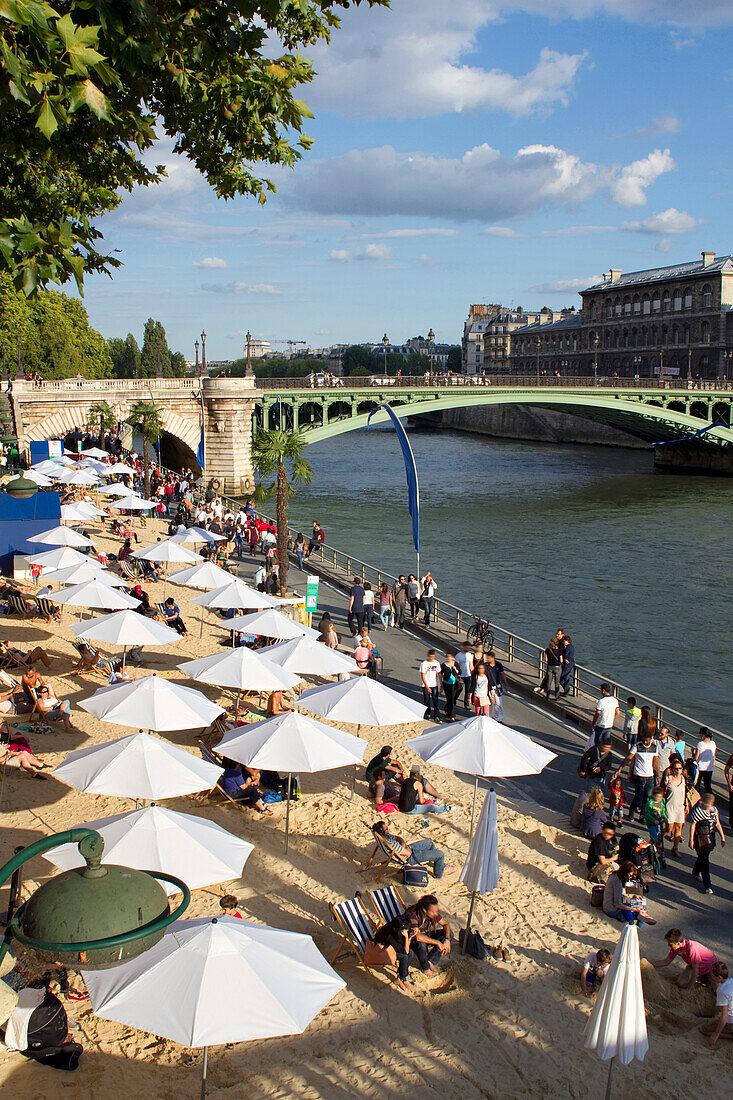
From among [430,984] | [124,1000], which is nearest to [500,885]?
[430,984]

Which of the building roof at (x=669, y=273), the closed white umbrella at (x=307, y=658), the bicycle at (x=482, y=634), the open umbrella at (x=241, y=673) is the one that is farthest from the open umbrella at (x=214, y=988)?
the building roof at (x=669, y=273)

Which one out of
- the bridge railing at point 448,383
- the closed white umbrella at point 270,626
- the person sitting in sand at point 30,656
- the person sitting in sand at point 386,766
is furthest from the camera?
the bridge railing at point 448,383

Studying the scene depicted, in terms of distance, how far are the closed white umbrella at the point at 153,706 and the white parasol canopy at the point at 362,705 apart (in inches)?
50.1

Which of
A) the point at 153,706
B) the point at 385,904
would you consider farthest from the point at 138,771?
the point at 385,904

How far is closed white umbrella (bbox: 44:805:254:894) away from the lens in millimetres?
7551

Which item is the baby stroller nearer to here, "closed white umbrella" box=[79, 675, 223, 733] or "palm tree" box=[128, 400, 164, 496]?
"closed white umbrella" box=[79, 675, 223, 733]

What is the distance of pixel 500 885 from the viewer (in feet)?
32.1

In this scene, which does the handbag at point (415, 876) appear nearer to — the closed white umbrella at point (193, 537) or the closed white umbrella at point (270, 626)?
the closed white umbrella at point (270, 626)

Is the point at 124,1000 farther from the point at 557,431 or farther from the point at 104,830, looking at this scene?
the point at 557,431

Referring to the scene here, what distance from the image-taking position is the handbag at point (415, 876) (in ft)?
31.6

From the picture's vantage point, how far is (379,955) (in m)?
8.10

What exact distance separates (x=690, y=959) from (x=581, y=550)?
95.9ft

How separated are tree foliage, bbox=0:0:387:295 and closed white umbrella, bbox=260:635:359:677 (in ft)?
18.9

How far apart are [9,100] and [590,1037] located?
713 centimetres
